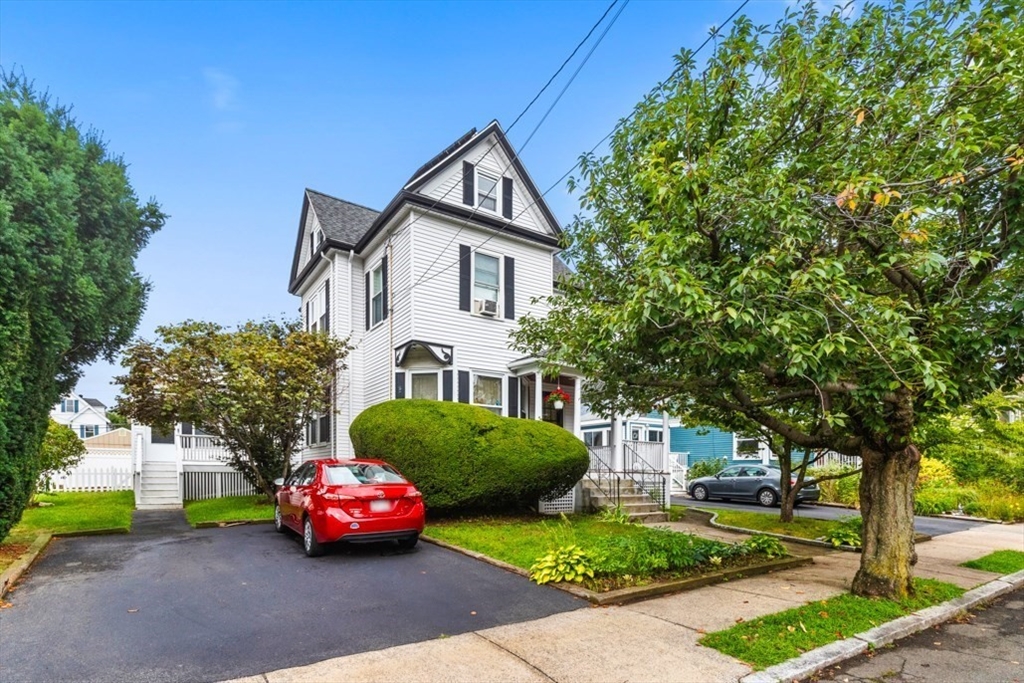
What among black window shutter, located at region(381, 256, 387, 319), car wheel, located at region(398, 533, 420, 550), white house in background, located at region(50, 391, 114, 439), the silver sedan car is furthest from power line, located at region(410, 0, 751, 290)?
white house in background, located at region(50, 391, 114, 439)

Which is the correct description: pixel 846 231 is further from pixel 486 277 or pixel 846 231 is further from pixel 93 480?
pixel 93 480

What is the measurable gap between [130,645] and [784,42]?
8.91m

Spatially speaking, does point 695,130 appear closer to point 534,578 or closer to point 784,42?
point 784,42

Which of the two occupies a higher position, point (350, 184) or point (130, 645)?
point (350, 184)

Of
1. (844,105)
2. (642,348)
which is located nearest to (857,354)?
(642,348)

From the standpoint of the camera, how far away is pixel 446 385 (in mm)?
13812

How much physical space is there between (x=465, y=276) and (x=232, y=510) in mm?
8438

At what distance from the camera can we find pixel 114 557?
8.51 metres

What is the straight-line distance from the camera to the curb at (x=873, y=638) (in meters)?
4.23

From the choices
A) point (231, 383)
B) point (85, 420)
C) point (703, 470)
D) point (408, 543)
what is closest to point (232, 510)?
point (231, 383)

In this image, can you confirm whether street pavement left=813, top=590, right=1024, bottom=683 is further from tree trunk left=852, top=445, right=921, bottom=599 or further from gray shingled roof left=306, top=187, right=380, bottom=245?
gray shingled roof left=306, top=187, right=380, bottom=245

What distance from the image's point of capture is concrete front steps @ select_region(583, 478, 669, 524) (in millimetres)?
13047

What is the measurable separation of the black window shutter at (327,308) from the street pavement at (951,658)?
15261 millimetres

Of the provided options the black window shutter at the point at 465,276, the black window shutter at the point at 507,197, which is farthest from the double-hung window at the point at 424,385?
the black window shutter at the point at 507,197
